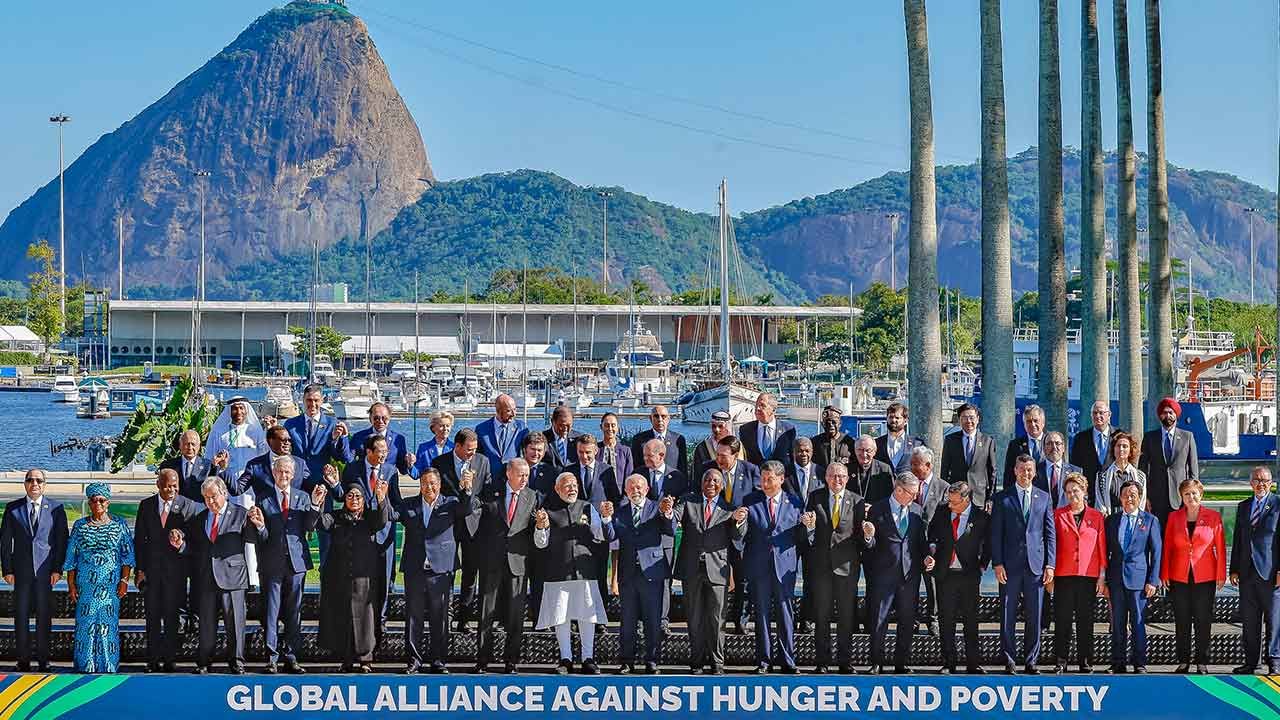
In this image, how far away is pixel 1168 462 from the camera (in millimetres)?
13828

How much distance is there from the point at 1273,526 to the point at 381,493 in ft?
23.9

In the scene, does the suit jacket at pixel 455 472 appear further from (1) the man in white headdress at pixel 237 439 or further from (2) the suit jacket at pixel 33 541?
(2) the suit jacket at pixel 33 541

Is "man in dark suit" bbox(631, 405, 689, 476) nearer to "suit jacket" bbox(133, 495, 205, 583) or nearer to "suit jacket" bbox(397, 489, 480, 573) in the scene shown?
"suit jacket" bbox(397, 489, 480, 573)

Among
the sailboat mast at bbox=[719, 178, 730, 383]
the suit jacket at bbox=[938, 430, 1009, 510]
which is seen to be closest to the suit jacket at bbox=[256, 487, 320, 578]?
the suit jacket at bbox=[938, 430, 1009, 510]

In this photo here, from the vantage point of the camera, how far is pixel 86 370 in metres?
127

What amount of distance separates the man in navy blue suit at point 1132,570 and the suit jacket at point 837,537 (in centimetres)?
203

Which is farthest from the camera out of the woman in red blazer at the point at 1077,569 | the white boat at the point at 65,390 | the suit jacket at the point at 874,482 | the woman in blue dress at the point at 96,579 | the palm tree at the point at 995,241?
the white boat at the point at 65,390

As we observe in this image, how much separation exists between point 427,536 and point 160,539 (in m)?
2.16

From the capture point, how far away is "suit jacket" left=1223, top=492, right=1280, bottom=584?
1283 cm

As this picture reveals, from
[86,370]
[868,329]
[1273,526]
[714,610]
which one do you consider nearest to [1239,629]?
[1273,526]

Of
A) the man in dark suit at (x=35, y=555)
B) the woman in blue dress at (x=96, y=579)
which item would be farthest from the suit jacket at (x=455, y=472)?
the man in dark suit at (x=35, y=555)

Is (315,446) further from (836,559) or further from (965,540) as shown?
(965,540)

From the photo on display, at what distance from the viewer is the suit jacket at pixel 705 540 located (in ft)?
42.1

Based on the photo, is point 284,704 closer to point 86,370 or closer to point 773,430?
point 773,430
